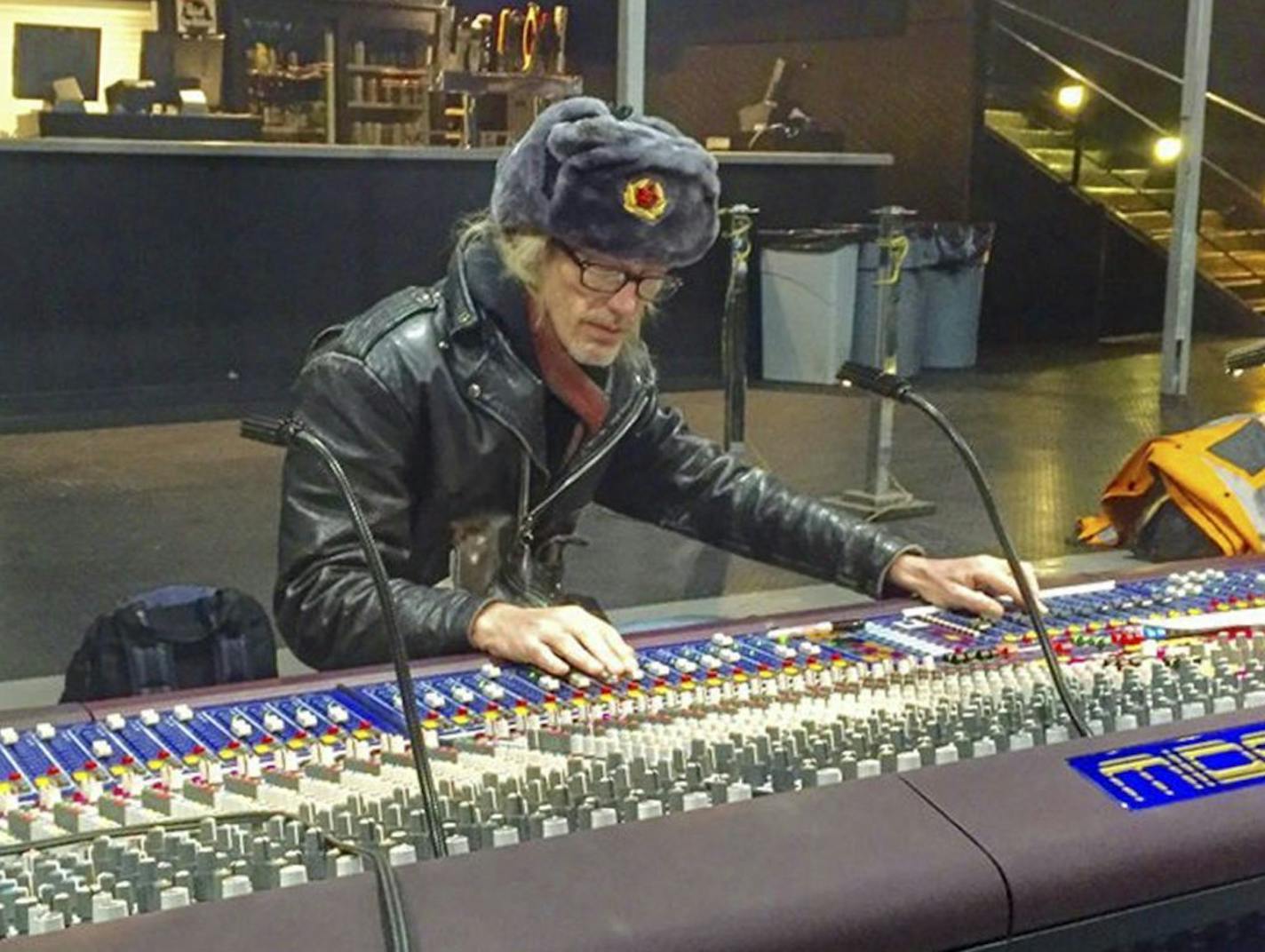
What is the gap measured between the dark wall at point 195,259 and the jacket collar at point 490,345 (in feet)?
18.0

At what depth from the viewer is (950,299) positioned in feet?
30.8

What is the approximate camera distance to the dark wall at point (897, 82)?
35.8 feet

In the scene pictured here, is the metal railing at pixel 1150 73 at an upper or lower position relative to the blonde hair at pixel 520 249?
upper

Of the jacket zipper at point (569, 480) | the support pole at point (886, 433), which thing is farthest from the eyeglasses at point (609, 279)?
the support pole at point (886, 433)

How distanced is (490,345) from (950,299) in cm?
750

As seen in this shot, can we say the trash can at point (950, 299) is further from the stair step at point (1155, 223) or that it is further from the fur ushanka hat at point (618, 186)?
the fur ushanka hat at point (618, 186)

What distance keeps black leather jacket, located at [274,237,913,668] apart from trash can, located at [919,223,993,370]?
7127mm

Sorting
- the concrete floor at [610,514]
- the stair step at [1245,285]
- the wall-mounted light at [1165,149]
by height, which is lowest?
the concrete floor at [610,514]

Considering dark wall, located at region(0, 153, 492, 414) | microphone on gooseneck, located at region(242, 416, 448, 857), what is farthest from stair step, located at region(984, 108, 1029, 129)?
microphone on gooseneck, located at region(242, 416, 448, 857)

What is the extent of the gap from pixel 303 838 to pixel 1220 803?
0.67 m

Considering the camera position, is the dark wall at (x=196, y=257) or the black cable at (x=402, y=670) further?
the dark wall at (x=196, y=257)

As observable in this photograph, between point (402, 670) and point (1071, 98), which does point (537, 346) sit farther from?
point (1071, 98)

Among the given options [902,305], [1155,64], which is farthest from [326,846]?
[1155,64]

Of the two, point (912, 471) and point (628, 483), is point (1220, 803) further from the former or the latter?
point (912, 471)
